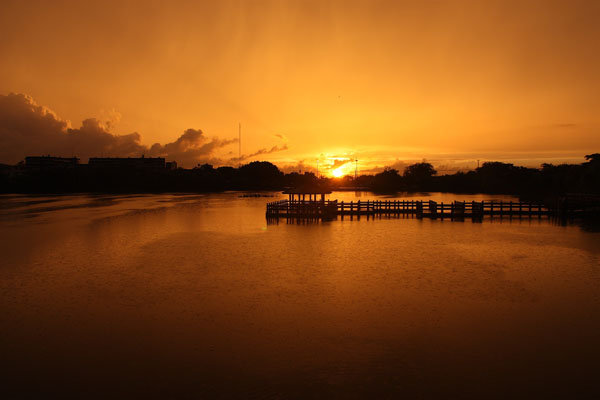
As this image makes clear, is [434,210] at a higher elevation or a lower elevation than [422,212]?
higher

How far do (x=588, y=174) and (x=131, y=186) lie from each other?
421 feet

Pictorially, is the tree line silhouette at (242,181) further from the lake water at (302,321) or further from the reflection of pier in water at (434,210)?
the lake water at (302,321)

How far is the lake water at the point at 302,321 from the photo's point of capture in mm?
9422

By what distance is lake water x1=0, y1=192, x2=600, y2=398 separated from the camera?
9422 millimetres

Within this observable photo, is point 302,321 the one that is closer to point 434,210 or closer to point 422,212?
point 434,210

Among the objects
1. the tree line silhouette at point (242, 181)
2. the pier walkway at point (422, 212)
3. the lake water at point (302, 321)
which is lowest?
the lake water at point (302, 321)

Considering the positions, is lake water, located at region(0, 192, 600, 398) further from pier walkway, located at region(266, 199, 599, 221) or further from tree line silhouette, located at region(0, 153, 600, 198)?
tree line silhouette, located at region(0, 153, 600, 198)

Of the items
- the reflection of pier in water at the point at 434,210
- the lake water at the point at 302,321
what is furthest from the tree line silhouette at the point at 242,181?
the lake water at the point at 302,321

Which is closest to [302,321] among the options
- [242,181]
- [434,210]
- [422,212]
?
[434,210]

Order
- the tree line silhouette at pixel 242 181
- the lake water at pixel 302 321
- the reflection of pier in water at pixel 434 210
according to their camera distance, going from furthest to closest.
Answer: the tree line silhouette at pixel 242 181 < the reflection of pier in water at pixel 434 210 < the lake water at pixel 302 321

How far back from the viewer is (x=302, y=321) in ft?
43.2

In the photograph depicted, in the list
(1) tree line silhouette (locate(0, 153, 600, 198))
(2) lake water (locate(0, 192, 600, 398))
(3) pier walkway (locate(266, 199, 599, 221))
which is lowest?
(2) lake water (locate(0, 192, 600, 398))

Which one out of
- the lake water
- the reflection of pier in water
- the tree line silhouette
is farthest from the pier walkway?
the tree line silhouette

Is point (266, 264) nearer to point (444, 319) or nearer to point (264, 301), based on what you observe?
point (264, 301)
